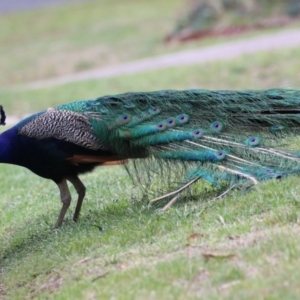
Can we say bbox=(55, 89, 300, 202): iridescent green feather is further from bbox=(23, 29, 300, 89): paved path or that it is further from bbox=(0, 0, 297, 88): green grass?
bbox=(0, 0, 297, 88): green grass

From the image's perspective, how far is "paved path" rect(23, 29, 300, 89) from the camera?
1725 cm

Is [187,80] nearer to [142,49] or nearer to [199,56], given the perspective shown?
[199,56]

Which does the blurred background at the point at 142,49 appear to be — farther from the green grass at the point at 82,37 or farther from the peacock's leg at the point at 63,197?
the peacock's leg at the point at 63,197

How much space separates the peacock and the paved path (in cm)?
1068

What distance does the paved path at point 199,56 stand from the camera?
17.2m

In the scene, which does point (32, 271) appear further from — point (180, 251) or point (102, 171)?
point (102, 171)

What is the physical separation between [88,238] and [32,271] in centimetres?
50

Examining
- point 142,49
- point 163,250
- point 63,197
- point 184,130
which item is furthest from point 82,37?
point 163,250

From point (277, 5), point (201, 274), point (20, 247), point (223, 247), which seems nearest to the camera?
point (201, 274)

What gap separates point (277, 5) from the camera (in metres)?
21.6

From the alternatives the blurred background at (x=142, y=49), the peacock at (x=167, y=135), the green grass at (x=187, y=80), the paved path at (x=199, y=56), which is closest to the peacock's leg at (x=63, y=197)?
the peacock at (x=167, y=135)

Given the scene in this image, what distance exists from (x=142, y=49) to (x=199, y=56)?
154 inches

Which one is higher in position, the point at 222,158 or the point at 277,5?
the point at 222,158

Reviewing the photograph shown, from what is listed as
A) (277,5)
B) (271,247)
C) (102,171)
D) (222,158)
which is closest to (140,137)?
(222,158)
